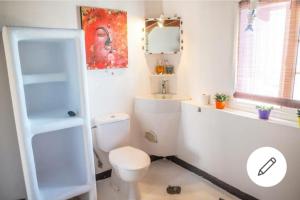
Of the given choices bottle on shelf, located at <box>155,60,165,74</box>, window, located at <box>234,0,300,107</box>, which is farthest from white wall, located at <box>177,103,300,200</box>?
bottle on shelf, located at <box>155,60,165,74</box>

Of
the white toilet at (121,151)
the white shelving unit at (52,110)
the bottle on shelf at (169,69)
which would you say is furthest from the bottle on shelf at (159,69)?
the white shelving unit at (52,110)

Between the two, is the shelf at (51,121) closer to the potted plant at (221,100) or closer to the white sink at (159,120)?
the white sink at (159,120)

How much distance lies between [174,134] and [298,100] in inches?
54.4

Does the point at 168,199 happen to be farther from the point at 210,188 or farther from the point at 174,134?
the point at 174,134

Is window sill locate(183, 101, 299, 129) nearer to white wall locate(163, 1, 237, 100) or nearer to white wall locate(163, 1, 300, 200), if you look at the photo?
white wall locate(163, 1, 300, 200)

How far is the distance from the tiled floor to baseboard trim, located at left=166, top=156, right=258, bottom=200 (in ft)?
0.13

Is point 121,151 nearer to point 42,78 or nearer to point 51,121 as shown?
point 51,121

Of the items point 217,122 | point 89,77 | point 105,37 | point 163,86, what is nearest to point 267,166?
point 217,122

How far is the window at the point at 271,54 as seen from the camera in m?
1.78

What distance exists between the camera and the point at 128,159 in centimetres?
211

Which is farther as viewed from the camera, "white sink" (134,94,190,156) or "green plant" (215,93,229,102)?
"white sink" (134,94,190,156)

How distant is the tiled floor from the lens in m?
2.23

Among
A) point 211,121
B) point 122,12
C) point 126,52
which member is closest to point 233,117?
point 211,121

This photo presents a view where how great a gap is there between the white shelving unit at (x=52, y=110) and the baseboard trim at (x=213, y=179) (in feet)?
3.95
